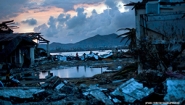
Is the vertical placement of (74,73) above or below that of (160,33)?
below

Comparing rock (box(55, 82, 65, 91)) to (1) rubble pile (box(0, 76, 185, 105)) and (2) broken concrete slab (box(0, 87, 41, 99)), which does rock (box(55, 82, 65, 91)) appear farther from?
(2) broken concrete slab (box(0, 87, 41, 99))

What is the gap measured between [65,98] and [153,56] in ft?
15.2

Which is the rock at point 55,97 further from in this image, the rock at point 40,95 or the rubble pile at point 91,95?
the rock at point 40,95

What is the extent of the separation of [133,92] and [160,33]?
6.00 meters

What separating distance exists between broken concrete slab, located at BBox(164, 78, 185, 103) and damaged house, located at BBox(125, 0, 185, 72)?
8.25ft

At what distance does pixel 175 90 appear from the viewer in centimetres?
770

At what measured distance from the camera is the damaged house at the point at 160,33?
10812 mm

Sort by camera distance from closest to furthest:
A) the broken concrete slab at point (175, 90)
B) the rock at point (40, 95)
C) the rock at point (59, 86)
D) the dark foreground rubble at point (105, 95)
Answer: the broken concrete slab at point (175, 90) < the dark foreground rubble at point (105, 95) < the rock at point (40, 95) < the rock at point (59, 86)

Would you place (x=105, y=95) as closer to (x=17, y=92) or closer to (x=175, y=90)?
(x=175, y=90)

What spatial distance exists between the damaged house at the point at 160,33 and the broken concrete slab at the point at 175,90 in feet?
8.25

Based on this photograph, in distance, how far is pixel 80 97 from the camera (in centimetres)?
840

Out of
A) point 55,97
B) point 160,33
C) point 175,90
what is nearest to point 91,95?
point 55,97

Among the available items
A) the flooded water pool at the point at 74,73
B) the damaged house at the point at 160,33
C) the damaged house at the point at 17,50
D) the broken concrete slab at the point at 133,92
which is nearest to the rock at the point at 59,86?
the broken concrete slab at the point at 133,92

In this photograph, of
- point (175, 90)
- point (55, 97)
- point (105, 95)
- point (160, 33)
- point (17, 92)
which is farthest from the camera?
point (160, 33)
